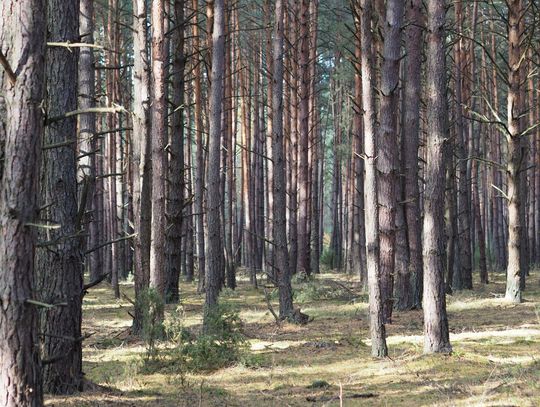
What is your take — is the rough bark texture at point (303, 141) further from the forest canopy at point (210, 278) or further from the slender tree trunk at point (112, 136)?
the slender tree trunk at point (112, 136)

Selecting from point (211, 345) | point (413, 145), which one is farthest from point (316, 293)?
point (211, 345)

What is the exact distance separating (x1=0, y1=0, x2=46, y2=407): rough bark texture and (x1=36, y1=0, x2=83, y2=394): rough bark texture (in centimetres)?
229

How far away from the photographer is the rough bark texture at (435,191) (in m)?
9.34

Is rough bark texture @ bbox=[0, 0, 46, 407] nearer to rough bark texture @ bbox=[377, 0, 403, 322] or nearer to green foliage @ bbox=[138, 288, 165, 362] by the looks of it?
green foliage @ bbox=[138, 288, 165, 362]

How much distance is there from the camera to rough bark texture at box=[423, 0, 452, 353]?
9.34 metres

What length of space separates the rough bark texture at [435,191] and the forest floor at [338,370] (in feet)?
1.32

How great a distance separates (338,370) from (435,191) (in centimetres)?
269

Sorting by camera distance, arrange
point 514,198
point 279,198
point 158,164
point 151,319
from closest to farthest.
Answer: point 151,319 < point 158,164 < point 279,198 < point 514,198

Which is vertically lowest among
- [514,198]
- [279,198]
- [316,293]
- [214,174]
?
[316,293]

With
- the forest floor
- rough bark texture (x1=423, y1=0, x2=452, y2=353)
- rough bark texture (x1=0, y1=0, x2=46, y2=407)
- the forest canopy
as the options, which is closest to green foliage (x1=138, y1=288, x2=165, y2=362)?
the forest canopy

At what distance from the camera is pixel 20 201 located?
4.74 metres

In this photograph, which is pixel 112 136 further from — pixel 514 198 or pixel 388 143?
pixel 388 143

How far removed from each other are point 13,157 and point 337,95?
36184 mm

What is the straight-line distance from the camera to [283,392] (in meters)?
8.00
